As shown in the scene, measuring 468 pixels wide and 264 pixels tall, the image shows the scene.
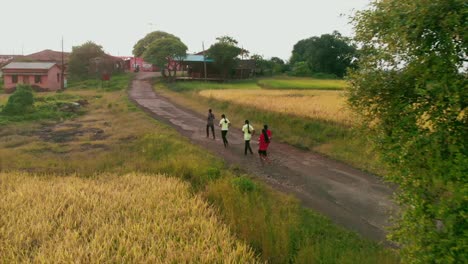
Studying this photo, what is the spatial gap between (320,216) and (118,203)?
209 inches

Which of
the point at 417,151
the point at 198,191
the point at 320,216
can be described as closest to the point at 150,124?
the point at 198,191

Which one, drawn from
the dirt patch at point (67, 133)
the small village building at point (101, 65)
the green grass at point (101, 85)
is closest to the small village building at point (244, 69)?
the green grass at point (101, 85)

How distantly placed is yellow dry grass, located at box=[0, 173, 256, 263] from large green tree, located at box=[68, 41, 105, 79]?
183 ft

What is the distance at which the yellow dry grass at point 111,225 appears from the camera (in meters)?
6.07

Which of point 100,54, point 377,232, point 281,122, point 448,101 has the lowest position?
point 377,232

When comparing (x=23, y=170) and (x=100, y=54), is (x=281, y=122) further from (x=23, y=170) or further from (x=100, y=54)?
(x=100, y=54)

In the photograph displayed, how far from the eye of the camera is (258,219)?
7633 millimetres

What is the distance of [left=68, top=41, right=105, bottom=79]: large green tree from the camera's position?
59.6 meters

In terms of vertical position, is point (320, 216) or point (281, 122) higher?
point (281, 122)

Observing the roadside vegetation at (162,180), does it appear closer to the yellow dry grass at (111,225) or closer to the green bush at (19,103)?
the yellow dry grass at (111,225)

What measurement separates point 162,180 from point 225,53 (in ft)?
147

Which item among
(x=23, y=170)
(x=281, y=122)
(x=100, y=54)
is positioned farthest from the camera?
(x=100, y=54)

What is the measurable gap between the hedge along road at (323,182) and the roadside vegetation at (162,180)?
0.68m

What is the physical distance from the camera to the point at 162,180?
10.4 m
